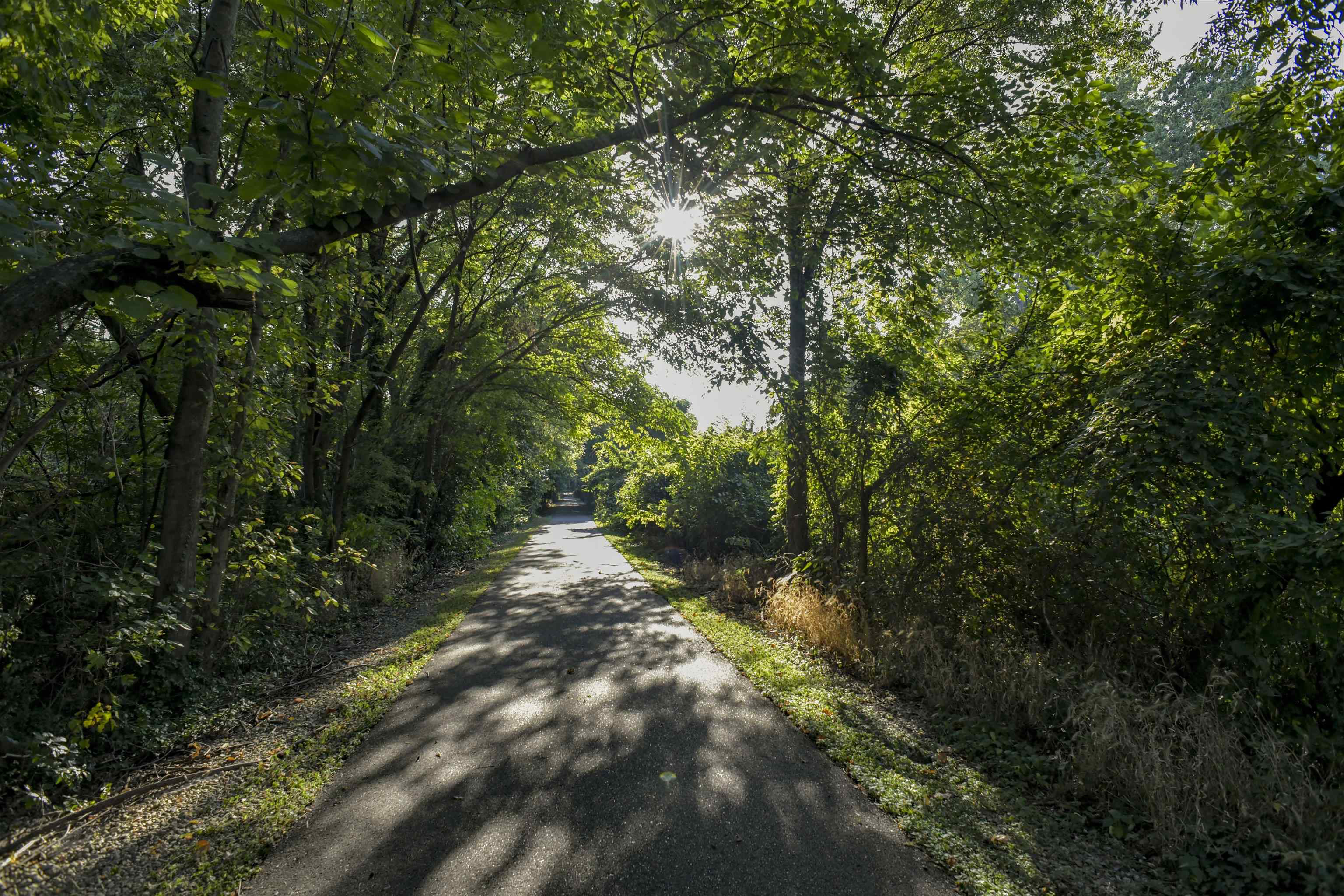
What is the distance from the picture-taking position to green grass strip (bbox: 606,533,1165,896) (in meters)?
3.08

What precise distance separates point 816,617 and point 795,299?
14.8 ft

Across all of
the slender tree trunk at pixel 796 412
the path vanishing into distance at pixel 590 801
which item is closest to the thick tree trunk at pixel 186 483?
the path vanishing into distance at pixel 590 801

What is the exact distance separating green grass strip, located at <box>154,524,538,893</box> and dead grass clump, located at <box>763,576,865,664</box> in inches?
179

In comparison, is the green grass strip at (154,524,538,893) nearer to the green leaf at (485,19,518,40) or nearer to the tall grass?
the green leaf at (485,19,518,40)

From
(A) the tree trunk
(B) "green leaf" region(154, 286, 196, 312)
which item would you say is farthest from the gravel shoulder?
(A) the tree trunk

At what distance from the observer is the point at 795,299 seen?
9188mm

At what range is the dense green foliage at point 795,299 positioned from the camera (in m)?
3.37

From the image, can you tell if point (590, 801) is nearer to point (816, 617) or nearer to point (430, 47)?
point (430, 47)

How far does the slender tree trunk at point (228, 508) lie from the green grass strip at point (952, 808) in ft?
16.8

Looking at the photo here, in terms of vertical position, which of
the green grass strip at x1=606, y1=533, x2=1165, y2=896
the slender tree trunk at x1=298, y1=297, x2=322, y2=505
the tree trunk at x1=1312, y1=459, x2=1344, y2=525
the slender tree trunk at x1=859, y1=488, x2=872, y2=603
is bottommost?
the green grass strip at x1=606, y1=533, x2=1165, y2=896

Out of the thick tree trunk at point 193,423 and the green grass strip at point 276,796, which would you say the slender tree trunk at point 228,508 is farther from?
the green grass strip at point 276,796

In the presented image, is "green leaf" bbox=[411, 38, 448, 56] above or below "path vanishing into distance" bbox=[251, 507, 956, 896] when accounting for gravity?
above

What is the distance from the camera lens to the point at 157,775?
4117mm

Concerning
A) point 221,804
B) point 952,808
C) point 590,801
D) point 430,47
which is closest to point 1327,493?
point 952,808
